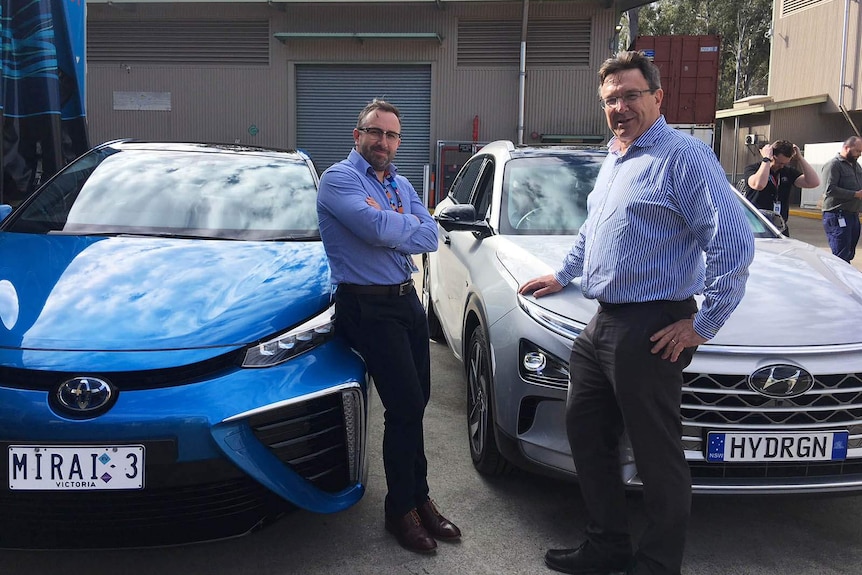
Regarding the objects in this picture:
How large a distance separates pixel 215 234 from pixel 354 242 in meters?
0.96

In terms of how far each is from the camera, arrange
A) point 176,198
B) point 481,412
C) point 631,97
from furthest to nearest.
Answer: point 176,198
point 481,412
point 631,97

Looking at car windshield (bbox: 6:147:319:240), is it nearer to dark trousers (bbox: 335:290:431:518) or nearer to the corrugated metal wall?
dark trousers (bbox: 335:290:431:518)

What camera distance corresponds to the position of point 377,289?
2.52m

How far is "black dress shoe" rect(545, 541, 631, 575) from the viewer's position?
2.44 meters

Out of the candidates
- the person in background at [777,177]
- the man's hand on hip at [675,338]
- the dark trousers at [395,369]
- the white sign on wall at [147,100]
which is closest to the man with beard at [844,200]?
the person in background at [777,177]

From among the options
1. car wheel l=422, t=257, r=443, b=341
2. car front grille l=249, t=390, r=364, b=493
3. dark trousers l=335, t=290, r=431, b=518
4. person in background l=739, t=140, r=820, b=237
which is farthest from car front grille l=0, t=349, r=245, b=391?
person in background l=739, t=140, r=820, b=237

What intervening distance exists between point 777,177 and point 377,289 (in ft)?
17.4

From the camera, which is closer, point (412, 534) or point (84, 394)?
point (84, 394)

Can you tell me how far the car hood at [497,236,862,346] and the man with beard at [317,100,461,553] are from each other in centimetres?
56

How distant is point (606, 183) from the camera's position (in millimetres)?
2389

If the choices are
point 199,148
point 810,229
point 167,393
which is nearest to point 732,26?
point 810,229

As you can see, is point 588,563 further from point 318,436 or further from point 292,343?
point 292,343

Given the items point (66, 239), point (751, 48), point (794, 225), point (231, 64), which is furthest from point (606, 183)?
point (751, 48)

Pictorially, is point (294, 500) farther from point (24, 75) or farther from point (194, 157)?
point (24, 75)
